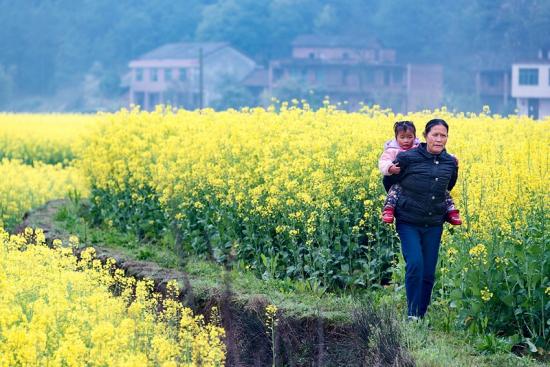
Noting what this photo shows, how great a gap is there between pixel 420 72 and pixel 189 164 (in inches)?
2215

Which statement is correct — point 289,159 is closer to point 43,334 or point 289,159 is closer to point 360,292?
point 360,292

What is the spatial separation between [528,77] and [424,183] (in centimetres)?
5024

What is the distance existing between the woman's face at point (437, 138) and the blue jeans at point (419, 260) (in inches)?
24.1

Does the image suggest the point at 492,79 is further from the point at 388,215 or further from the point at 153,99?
the point at 388,215

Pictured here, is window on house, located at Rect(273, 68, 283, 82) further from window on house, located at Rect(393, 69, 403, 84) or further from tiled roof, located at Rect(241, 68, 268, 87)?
window on house, located at Rect(393, 69, 403, 84)

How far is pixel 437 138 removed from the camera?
8500mm

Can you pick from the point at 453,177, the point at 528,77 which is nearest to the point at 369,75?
the point at 528,77

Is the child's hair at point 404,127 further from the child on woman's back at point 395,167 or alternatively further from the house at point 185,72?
the house at point 185,72

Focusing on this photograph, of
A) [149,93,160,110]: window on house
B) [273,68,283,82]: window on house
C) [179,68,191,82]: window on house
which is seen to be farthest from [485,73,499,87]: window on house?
[149,93,160,110]: window on house

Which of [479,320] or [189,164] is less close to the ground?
[189,164]

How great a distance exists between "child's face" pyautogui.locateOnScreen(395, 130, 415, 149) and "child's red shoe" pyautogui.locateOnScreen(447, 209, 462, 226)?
64 cm

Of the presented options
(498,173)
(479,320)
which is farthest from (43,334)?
(498,173)

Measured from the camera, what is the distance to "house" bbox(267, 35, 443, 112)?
6412 centimetres

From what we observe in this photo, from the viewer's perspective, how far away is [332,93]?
213 feet
